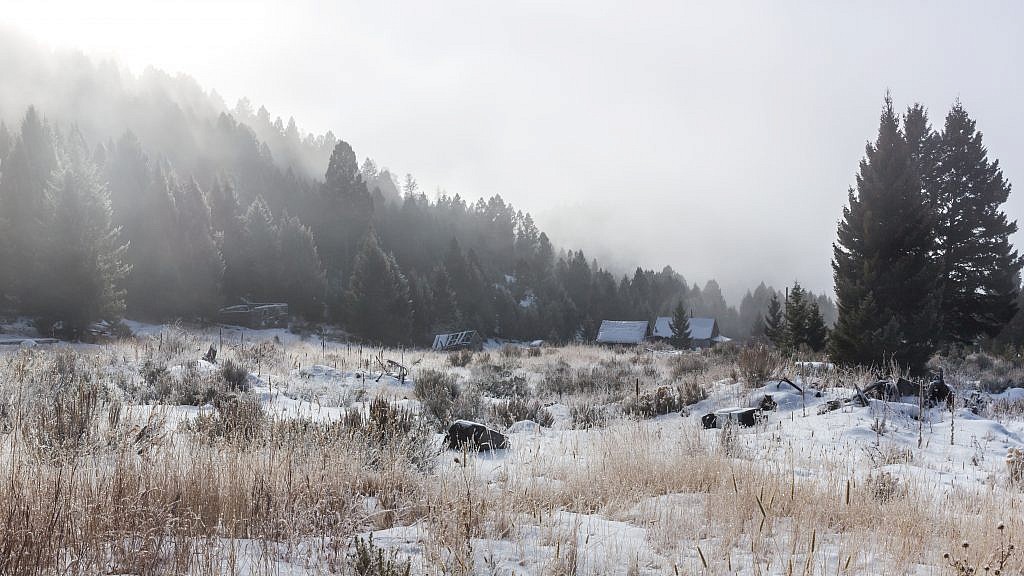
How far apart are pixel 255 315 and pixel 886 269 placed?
36288mm

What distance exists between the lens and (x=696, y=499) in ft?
14.1

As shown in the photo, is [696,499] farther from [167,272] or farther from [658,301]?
[658,301]

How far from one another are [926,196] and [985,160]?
122 inches

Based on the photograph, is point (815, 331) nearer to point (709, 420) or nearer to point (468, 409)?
point (709, 420)

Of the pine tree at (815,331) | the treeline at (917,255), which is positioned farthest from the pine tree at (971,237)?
the pine tree at (815,331)

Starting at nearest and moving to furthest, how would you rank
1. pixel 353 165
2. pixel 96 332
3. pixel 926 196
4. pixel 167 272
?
pixel 926 196 → pixel 96 332 → pixel 167 272 → pixel 353 165

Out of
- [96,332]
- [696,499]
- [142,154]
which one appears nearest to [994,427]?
[696,499]

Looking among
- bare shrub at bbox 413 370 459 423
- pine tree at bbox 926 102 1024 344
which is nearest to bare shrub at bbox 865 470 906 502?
bare shrub at bbox 413 370 459 423

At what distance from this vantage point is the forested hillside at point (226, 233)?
2602cm

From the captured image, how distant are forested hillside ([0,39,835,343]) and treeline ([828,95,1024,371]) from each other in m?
30.3

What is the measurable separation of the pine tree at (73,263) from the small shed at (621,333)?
142ft

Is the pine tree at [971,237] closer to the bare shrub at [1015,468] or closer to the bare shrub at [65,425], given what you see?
the bare shrub at [1015,468]

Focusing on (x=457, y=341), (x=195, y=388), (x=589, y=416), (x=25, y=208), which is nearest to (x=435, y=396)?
(x=589, y=416)

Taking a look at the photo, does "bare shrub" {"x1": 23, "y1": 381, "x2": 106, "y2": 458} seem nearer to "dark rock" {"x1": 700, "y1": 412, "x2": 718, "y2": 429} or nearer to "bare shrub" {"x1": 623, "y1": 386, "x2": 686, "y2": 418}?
"dark rock" {"x1": 700, "y1": 412, "x2": 718, "y2": 429}
